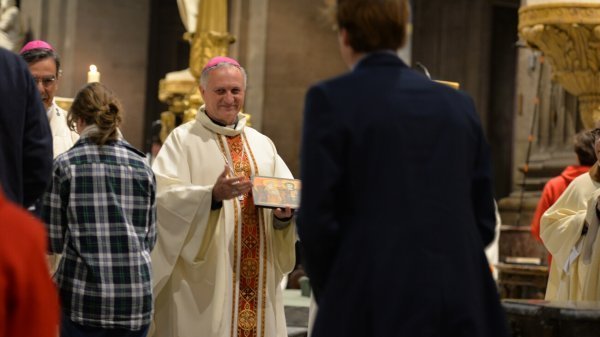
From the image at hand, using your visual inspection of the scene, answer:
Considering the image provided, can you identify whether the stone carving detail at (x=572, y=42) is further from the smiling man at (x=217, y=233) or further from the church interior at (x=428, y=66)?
the smiling man at (x=217, y=233)

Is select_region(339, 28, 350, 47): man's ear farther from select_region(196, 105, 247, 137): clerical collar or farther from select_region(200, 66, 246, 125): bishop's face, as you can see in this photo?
select_region(196, 105, 247, 137): clerical collar

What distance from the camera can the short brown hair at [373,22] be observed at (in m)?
3.30

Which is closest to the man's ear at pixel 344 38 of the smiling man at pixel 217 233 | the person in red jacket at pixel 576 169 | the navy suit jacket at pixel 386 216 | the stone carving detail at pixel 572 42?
the navy suit jacket at pixel 386 216

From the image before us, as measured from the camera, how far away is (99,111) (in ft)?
15.4

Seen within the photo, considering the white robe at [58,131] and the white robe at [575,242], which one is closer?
the white robe at [58,131]

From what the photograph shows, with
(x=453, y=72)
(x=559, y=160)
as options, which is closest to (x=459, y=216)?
(x=559, y=160)

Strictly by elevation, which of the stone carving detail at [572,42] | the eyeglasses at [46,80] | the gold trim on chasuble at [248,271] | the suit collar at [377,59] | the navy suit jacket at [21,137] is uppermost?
the stone carving detail at [572,42]

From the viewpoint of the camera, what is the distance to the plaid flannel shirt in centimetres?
461

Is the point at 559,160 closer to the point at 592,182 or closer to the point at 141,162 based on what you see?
the point at 592,182

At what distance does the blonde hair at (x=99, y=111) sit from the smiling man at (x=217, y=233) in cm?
72

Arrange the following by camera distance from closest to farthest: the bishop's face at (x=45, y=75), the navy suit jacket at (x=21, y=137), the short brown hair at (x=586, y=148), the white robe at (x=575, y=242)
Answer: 1. the navy suit jacket at (x=21, y=137)
2. the bishop's face at (x=45, y=75)
3. the white robe at (x=575, y=242)
4. the short brown hair at (x=586, y=148)

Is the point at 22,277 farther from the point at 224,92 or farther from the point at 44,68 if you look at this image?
the point at 224,92

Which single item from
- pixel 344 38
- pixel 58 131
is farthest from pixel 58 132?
pixel 344 38

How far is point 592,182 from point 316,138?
3.82 m
